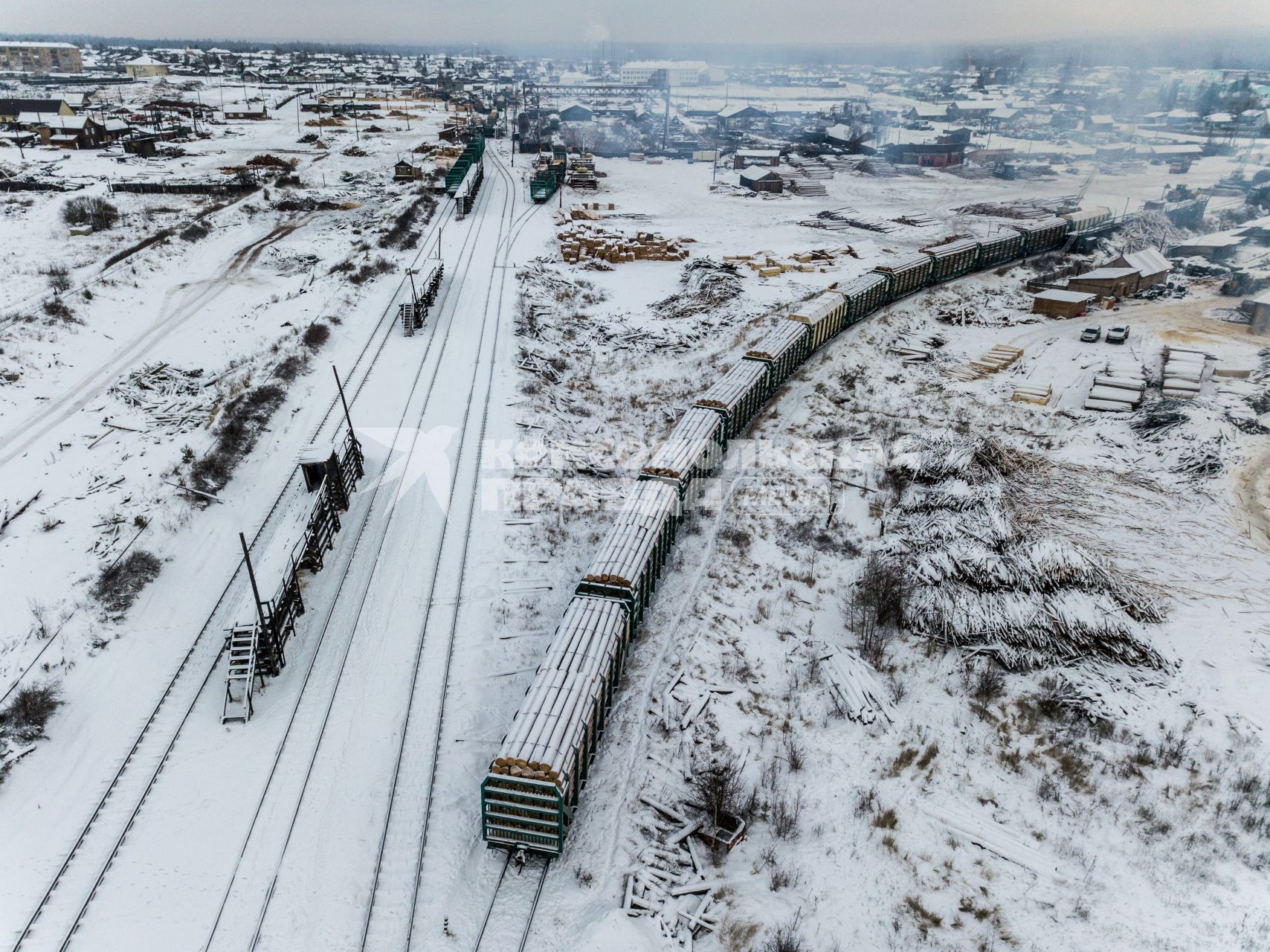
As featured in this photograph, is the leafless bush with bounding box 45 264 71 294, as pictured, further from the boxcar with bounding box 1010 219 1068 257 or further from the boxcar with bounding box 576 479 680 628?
the boxcar with bounding box 1010 219 1068 257

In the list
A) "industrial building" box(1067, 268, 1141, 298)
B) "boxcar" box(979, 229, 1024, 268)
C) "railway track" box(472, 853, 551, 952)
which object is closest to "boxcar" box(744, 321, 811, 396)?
"railway track" box(472, 853, 551, 952)

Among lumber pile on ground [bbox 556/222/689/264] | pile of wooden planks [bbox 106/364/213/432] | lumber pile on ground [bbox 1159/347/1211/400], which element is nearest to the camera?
pile of wooden planks [bbox 106/364/213/432]

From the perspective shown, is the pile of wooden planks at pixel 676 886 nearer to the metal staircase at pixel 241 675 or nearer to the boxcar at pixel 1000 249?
the metal staircase at pixel 241 675

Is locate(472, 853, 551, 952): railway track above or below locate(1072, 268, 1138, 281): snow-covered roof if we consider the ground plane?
below

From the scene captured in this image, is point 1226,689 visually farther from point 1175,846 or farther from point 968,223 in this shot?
point 968,223

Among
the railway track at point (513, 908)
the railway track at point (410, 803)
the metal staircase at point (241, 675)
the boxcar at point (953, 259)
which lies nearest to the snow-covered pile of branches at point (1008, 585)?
the railway track at point (513, 908)

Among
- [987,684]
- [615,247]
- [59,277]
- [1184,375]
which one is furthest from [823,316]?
[59,277]

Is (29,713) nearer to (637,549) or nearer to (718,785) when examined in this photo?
(637,549)

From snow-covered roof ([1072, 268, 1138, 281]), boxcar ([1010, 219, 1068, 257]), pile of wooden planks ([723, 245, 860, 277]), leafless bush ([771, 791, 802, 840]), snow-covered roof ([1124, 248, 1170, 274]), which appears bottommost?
leafless bush ([771, 791, 802, 840])
